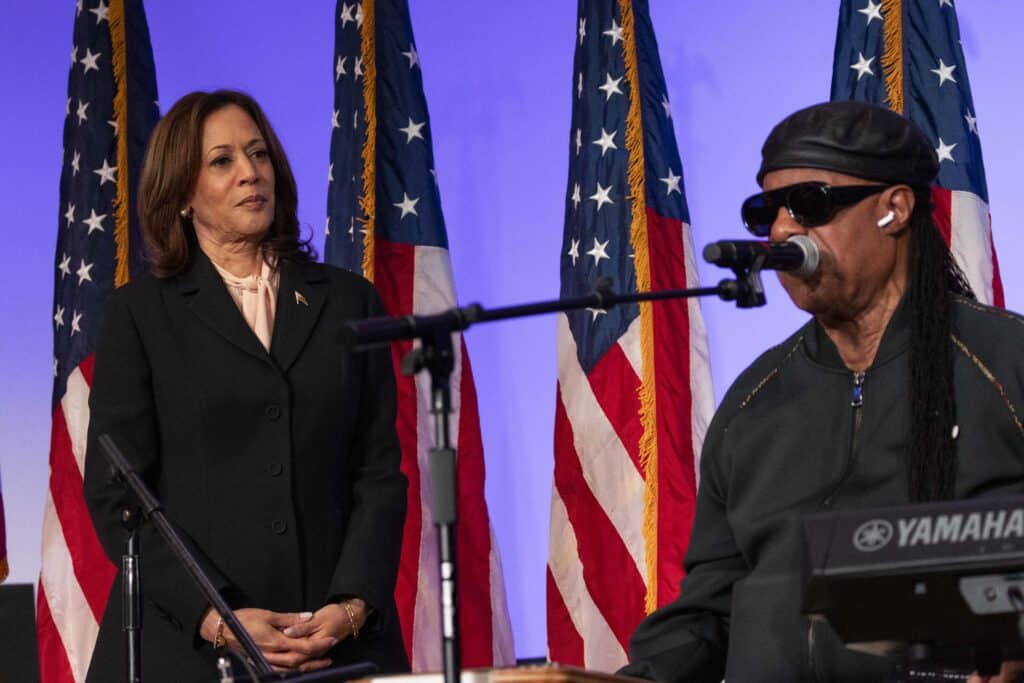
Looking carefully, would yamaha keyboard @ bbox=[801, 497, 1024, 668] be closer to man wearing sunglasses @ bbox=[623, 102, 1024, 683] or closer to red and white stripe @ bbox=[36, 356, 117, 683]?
man wearing sunglasses @ bbox=[623, 102, 1024, 683]

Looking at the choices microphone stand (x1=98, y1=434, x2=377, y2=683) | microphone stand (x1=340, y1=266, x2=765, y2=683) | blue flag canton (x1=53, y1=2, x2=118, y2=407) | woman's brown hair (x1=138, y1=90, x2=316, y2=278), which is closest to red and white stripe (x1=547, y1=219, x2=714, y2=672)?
blue flag canton (x1=53, y1=2, x2=118, y2=407)

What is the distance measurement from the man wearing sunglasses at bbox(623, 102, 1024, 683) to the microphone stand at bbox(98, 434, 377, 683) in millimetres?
590

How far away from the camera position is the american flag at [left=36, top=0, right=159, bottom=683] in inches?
191

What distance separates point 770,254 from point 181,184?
1.40m

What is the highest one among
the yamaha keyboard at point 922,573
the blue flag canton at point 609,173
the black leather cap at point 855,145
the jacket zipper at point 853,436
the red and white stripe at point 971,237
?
the blue flag canton at point 609,173

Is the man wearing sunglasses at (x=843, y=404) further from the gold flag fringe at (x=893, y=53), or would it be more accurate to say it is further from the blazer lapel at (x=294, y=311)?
the gold flag fringe at (x=893, y=53)

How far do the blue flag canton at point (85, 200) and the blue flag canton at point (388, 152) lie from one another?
732 mm

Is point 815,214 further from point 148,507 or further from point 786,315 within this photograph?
point 786,315

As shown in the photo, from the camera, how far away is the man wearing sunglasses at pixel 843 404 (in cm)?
230

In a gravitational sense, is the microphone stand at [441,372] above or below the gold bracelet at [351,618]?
above

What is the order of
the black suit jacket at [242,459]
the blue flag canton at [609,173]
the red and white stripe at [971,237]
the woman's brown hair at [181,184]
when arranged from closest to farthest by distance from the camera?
the black suit jacket at [242,459]
the woman's brown hair at [181,184]
the red and white stripe at [971,237]
the blue flag canton at [609,173]

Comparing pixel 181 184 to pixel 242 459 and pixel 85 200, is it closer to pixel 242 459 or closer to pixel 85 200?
pixel 242 459

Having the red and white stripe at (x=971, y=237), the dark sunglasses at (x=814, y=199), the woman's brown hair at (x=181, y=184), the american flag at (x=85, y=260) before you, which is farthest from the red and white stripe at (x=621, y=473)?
the dark sunglasses at (x=814, y=199)

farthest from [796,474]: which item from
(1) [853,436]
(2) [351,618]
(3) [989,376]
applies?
(2) [351,618]
